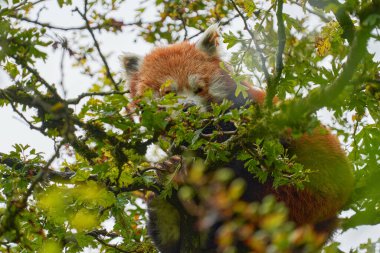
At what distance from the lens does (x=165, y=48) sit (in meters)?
6.88

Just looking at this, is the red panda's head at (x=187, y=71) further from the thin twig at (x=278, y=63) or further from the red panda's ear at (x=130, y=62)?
the thin twig at (x=278, y=63)

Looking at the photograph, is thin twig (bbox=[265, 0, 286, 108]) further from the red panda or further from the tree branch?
the red panda

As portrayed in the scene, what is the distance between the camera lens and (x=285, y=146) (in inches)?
203

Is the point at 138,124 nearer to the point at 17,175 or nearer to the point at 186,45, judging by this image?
the point at 17,175

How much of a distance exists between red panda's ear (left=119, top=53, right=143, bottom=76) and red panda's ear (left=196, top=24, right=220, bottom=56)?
2.48 ft

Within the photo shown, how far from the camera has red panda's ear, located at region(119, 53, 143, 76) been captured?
6770 millimetres

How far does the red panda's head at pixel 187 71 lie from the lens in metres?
5.90

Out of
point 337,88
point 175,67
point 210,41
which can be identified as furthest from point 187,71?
point 337,88

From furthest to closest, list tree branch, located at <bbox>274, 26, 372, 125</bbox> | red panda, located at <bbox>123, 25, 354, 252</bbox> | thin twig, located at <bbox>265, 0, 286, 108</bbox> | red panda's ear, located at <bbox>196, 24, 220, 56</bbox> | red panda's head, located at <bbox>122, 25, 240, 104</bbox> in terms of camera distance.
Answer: red panda's ear, located at <bbox>196, 24, 220, 56</bbox>
red panda's head, located at <bbox>122, 25, 240, 104</bbox>
red panda, located at <bbox>123, 25, 354, 252</bbox>
thin twig, located at <bbox>265, 0, 286, 108</bbox>
tree branch, located at <bbox>274, 26, 372, 125</bbox>

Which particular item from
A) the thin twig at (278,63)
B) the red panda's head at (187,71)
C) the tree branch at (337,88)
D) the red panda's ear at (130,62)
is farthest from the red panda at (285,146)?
the tree branch at (337,88)

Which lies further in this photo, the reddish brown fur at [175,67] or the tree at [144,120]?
the reddish brown fur at [175,67]

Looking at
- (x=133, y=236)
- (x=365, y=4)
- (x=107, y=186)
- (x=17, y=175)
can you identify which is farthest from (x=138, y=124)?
(x=133, y=236)

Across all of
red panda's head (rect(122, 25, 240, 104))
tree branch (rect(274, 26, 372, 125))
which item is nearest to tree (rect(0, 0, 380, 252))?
tree branch (rect(274, 26, 372, 125))

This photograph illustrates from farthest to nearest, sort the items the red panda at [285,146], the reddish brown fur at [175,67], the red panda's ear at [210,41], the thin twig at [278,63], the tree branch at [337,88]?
1. the red panda's ear at [210,41]
2. the reddish brown fur at [175,67]
3. the red panda at [285,146]
4. the thin twig at [278,63]
5. the tree branch at [337,88]
